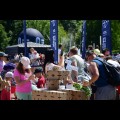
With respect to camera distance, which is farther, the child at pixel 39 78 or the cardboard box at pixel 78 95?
the child at pixel 39 78

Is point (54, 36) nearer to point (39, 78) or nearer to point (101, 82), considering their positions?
point (39, 78)

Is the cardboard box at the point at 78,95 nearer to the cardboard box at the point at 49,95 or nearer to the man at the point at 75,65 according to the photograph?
the cardboard box at the point at 49,95

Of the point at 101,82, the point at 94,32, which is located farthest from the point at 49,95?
the point at 94,32

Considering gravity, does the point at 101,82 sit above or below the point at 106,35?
below

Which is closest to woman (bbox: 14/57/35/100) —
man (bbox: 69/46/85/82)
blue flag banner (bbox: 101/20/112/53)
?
man (bbox: 69/46/85/82)

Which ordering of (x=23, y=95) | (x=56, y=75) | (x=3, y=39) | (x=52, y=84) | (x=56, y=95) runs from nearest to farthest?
(x=56, y=95) < (x=52, y=84) < (x=56, y=75) < (x=23, y=95) < (x=3, y=39)

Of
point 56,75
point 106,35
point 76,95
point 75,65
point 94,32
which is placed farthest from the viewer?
point 94,32

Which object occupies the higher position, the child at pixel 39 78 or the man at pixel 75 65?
the man at pixel 75 65

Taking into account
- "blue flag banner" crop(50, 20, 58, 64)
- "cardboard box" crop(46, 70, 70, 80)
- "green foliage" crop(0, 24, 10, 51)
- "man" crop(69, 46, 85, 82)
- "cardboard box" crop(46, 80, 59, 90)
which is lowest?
"cardboard box" crop(46, 80, 59, 90)

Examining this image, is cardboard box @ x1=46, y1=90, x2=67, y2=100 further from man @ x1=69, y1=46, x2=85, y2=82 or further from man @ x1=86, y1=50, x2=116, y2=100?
man @ x1=69, y1=46, x2=85, y2=82

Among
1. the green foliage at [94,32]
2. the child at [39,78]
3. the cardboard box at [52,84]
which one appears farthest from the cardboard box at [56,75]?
the green foliage at [94,32]

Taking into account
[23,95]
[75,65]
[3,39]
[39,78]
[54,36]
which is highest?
[3,39]
